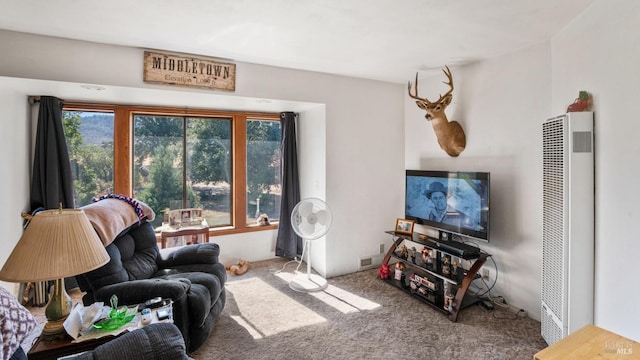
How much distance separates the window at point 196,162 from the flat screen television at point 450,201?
6.28 feet

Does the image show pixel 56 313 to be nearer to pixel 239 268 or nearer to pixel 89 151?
pixel 239 268

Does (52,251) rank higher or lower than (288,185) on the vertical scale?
lower

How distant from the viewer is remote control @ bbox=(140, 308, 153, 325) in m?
1.69

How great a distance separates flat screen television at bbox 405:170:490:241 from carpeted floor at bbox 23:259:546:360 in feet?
2.54

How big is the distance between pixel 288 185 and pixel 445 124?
6.91 feet

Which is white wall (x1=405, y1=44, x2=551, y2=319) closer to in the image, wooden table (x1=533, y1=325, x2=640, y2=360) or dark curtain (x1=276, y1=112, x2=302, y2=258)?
wooden table (x1=533, y1=325, x2=640, y2=360)

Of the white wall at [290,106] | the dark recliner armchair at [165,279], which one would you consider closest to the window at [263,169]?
the white wall at [290,106]

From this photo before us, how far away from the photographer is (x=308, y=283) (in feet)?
11.1

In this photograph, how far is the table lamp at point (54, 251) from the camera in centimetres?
A: 127

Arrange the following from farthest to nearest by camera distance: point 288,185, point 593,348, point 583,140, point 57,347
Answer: point 288,185 → point 583,140 → point 57,347 → point 593,348

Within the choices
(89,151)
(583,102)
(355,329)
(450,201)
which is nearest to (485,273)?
(450,201)

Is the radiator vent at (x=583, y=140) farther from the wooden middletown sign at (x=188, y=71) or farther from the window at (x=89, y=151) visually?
the window at (x=89, y=151)

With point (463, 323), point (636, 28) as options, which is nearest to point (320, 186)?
point (463, 323)

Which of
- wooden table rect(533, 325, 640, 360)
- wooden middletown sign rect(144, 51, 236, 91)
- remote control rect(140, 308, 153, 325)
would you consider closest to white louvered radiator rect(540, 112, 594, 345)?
wooden table rect(533, 325, 640, 360)
